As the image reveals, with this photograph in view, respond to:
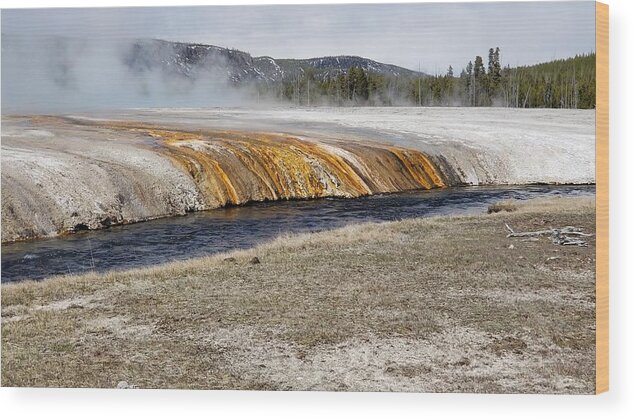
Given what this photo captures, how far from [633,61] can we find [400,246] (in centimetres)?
258

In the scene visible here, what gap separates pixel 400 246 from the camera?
7.34 m

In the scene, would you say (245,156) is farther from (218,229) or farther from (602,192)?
(602,192)

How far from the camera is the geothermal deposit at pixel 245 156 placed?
24.4 feet

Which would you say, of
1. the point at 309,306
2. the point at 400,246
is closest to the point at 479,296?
the point at 400,246

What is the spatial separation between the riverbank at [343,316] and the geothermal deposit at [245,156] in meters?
0.55

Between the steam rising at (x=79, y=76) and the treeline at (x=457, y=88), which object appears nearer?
the treeline at (x=457, y=88)

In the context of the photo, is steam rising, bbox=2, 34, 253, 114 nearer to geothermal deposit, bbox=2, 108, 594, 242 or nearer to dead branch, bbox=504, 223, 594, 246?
geothermal deposit, bbox=2, 108, 594, 242

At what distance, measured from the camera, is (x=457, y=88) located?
7.46 meters

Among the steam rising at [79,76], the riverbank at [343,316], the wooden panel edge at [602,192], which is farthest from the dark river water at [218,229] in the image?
the steam rising at [79,76]

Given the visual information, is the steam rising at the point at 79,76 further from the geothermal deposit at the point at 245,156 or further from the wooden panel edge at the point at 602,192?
the wooden panel edge at the point at 602,192

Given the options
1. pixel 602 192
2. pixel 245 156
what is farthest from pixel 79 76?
pixel 602 192

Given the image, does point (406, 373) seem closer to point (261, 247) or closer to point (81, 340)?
point (261, 247)

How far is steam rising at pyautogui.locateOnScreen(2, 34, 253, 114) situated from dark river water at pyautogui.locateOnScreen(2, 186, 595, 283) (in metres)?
1.17

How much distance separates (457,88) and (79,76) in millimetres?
3605
